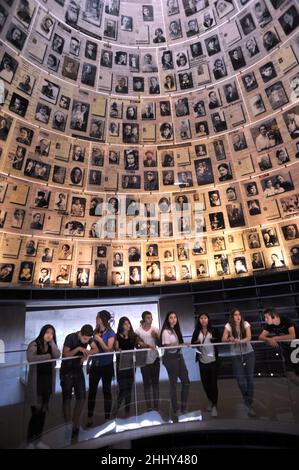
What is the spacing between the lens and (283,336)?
656 centimetres

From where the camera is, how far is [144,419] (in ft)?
22.2

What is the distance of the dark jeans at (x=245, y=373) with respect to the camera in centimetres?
664

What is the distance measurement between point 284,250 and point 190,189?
372 cm

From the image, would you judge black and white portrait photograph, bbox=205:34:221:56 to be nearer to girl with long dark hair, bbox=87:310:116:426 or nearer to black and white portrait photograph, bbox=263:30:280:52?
black and white portrait photograph, bbox=263:30:280:52

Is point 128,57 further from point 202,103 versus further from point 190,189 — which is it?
point 190,189

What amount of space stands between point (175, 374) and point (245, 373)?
133 centimetres

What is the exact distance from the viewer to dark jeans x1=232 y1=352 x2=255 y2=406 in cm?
664

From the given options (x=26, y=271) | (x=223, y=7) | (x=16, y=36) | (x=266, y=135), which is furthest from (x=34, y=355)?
(x=223, y=7)

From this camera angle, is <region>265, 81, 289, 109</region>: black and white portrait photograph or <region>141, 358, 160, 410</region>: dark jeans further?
<region>265, 81, 289, 109</region>: black and white portrait photograph

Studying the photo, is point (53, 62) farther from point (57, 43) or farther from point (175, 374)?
point (175, 374)

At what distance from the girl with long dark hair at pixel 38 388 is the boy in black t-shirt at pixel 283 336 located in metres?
3.82

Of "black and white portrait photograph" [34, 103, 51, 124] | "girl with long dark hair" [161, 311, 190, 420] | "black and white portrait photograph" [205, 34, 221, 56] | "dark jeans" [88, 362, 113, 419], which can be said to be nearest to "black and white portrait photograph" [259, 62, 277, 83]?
"black and white portrait photograph" [205, 34, 221, 56]
